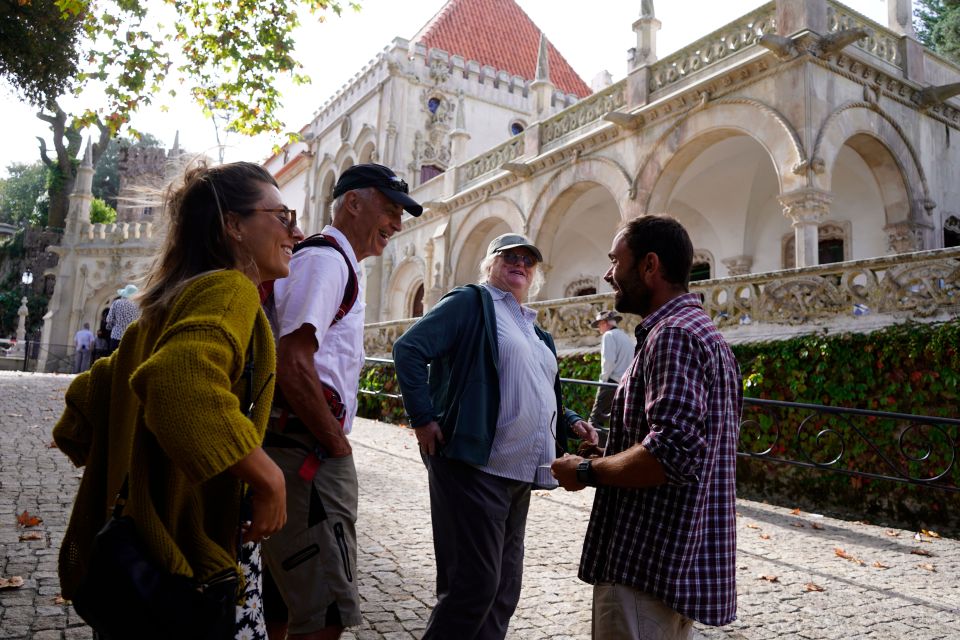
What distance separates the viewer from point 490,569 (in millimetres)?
2617

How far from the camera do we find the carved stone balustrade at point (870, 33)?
1208 centimetres

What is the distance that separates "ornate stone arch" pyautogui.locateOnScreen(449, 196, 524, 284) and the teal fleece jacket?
15906 mm

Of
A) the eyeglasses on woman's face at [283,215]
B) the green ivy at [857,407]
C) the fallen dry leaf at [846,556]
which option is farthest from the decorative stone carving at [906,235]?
the eyeglasses on woman's face at [283,215]

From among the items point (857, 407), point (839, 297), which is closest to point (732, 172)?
point (839, 297)

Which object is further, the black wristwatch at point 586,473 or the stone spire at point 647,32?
the stone spire at point 647,32

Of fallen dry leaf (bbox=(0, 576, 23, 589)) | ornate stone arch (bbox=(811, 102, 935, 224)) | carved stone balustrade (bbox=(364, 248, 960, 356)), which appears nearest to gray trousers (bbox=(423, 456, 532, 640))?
fallen dry leaf (bbox=(0, 576, 23, 589))

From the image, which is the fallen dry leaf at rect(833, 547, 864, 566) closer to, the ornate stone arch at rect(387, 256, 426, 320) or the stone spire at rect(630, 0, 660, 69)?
the stone spire at rect(630, 0, 660, 69)

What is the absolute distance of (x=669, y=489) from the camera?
207 cm

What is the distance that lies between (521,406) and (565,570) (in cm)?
237

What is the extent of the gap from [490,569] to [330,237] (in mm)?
1401

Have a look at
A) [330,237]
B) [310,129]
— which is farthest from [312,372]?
[310,129]

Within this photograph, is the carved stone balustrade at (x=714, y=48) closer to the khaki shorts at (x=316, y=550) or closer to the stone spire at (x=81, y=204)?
the khaki shorts at (x=316, y=550)

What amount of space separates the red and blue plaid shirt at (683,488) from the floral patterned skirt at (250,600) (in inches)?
40.2

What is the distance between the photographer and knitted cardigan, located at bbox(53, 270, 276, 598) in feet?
4.79
